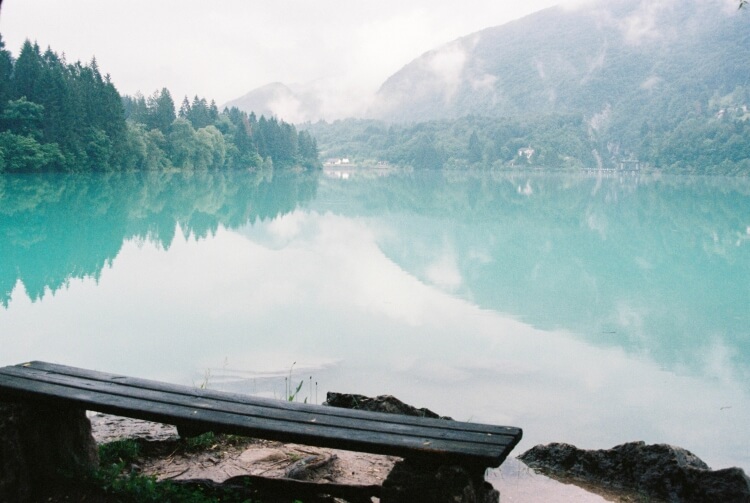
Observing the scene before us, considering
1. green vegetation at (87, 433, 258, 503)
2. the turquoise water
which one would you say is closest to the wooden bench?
green vegetation at (87, 433, 258, 503)

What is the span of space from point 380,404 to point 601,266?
593 inches

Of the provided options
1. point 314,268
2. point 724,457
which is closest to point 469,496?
point 724,457

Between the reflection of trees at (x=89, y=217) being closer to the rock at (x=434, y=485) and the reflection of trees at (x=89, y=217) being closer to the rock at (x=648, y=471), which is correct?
the rock at (x=648, y=471)

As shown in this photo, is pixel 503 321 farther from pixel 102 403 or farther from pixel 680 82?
pixel 680 82

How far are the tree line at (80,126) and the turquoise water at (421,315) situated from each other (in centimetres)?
2301

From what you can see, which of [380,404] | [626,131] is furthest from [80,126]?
[626,131]

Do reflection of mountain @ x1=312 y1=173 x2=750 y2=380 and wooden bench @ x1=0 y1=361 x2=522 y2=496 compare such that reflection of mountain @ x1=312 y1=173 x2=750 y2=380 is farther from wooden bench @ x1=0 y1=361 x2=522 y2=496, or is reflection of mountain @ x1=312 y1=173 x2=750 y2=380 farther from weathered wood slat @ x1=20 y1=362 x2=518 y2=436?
wooden bench @ x1=0 y1=361 x2=522 y2=496

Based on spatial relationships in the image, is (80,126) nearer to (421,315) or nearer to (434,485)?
(421,315)

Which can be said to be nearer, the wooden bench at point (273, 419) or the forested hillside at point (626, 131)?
the wooden bench at point (273, 419)

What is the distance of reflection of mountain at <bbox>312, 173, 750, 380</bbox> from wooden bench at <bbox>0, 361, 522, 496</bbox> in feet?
24.8

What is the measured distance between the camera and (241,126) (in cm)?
8912

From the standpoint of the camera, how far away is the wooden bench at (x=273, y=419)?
2.79 metres

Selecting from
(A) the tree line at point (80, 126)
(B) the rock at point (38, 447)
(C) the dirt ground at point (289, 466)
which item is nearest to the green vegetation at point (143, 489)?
(B) the rock at point (38, 447)

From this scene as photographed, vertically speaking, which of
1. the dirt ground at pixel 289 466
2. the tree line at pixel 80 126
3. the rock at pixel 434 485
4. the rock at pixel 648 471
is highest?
the tree line at pixel 80 126
